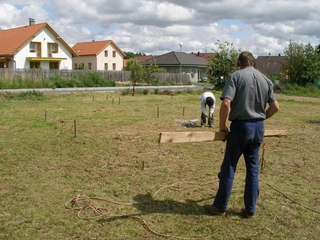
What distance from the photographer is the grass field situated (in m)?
3.92

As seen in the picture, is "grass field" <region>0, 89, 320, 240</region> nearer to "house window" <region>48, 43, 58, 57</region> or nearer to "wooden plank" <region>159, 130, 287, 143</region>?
"wooden plank" <region>159, 130, 287, 143</region>

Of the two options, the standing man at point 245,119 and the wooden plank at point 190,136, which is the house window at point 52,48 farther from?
the standing man at point 245,119

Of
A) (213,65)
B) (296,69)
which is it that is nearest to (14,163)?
(213,65)

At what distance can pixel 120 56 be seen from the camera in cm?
5812

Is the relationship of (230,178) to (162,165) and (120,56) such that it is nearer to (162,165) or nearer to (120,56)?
(162,165)

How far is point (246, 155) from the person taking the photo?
4.20 meters

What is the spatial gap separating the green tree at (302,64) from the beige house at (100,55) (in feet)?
99.5

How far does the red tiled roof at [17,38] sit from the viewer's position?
124 feet

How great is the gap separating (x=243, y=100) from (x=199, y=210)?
5.05 ft

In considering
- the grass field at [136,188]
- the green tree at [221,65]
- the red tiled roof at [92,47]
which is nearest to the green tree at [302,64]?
the green tree at [221,65]

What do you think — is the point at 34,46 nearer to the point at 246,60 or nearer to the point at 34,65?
the point at 34,65

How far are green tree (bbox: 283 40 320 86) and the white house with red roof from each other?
25.5 meters

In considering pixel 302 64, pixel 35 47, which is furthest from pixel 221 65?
pixel 35 47

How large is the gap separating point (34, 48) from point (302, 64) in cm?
2876
